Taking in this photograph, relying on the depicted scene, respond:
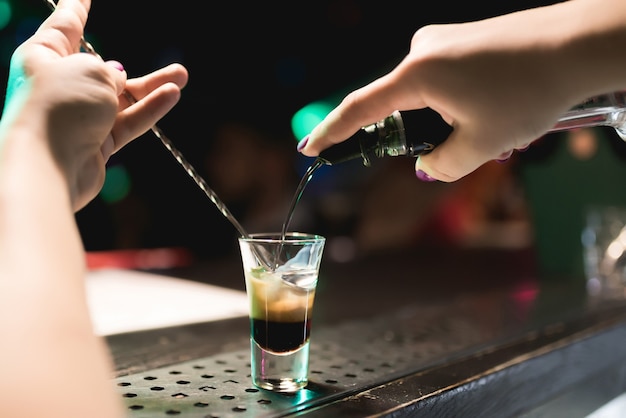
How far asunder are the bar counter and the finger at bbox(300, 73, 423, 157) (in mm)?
324

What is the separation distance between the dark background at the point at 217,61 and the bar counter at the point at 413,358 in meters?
0.82

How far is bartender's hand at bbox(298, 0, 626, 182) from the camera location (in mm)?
648

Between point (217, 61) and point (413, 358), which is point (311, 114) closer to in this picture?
point (217, 61)

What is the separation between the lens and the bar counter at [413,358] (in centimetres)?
74

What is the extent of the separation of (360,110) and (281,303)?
259mm

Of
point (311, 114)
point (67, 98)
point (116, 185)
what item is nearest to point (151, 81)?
point (67, 98)

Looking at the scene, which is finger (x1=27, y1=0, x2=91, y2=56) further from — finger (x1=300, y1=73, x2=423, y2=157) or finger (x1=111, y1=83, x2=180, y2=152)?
finger (x1=300, y1=73, x2=423, y2=157)

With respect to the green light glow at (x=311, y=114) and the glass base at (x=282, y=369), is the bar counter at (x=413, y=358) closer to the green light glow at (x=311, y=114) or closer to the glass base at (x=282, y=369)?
the glass base at (x=282, y=369)

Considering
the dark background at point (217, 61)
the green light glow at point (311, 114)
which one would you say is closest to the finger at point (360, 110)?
the dark background at point (217, 61)

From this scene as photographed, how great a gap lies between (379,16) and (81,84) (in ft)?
8.32

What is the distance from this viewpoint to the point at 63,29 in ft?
2.22

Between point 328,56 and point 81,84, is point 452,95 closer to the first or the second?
point 81,84

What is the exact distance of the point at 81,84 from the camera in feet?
1.97

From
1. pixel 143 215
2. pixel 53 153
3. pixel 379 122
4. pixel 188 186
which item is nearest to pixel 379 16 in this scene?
pixel 188 186
